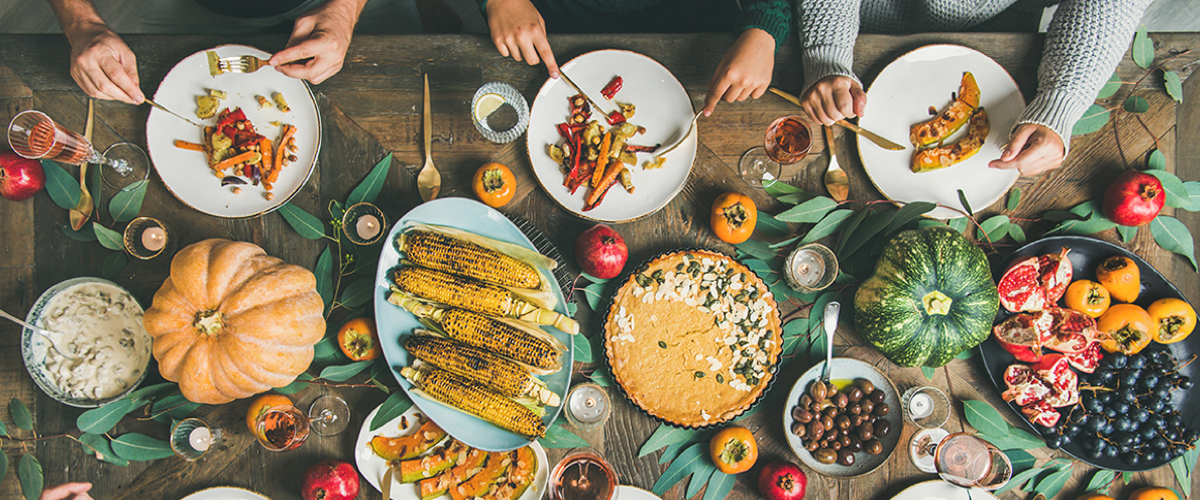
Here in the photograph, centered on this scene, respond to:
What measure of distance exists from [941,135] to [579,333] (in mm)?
1646

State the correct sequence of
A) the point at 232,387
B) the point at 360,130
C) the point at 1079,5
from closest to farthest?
the point at 232,387
the point at 1079,5
the point at 360,130

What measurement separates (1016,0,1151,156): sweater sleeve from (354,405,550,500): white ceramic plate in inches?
90.6

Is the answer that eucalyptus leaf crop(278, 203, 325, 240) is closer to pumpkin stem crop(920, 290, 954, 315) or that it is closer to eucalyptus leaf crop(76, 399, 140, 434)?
eucalyptus leaf crop(76, 399, 140, 434)

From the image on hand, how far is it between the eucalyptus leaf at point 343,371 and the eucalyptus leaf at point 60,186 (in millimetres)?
1201

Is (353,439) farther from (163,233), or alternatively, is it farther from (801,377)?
(801,377)

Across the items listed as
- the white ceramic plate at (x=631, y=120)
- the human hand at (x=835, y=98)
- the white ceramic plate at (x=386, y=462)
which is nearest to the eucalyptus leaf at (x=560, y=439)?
the white ceramic plate at (x=386, y=462)

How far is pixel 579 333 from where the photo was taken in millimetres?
1988

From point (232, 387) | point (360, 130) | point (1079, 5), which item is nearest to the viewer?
point (232, 387)

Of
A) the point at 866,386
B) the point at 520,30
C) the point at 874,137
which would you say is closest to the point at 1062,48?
the point at 874,137

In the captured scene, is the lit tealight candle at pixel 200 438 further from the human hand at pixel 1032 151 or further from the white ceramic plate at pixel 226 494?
the human hand at pixel 1032 151

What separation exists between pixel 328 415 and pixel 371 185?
93cm

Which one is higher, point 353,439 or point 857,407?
point 857,407

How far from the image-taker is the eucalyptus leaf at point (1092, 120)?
2018 millimetres

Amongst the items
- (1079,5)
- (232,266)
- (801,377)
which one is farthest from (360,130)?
(1079,5)
